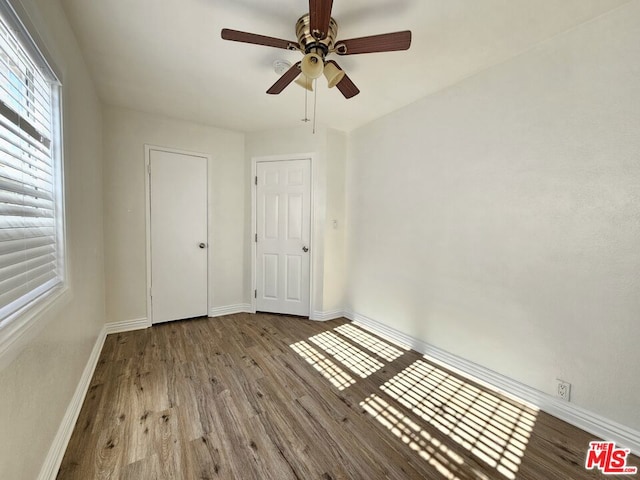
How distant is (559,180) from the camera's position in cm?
176

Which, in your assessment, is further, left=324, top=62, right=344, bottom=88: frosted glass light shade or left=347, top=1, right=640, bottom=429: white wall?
left=324, top=62, right=344, bottom=88: frosted glass light shade

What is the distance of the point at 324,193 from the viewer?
3438 millimetres

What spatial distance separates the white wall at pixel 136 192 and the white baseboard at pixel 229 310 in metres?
0.06

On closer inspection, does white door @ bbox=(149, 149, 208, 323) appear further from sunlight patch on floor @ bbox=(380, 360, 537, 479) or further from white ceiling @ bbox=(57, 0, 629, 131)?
sunlight patch on floor @ bbox=(380, 360, 537, 479)

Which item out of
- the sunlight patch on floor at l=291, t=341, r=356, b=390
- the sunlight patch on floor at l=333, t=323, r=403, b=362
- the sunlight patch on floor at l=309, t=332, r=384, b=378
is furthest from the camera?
the sunlight patch on floor at l=333, t=323, r=403, b=362

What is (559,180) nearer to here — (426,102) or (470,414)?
(426,102)

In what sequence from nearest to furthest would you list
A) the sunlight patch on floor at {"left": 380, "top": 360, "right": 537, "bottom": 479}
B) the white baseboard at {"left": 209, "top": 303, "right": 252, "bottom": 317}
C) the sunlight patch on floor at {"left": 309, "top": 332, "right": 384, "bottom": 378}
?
1. the sunlight patch on floor at {"left": 380, "top": 360, "right": 537, "bottom": 479}
2. the sunlight patch on floor at {"left": 309, "top": 332, "right": 384, "bottom": 378}
3. the white baseboard at {"left": 209, "top": 303, "right": 252, "bottom": 317}

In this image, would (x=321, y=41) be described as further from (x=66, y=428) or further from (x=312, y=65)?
(x=66, y=428)

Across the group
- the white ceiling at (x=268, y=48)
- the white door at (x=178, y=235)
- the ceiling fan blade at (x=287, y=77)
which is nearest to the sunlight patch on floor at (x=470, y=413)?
the ceiling fan blade at (x=287, y=77)

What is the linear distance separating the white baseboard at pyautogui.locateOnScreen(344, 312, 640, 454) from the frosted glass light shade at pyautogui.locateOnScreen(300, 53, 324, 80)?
2.46 m

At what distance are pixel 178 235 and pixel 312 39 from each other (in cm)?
266

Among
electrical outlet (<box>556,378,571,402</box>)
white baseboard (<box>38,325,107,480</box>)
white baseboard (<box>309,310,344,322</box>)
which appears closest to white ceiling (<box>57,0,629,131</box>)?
electrical outlet (<box>556,378,571,402</box>)

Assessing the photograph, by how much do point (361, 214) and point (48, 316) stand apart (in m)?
2.82

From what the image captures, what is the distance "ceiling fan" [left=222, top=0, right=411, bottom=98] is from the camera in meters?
1.37
